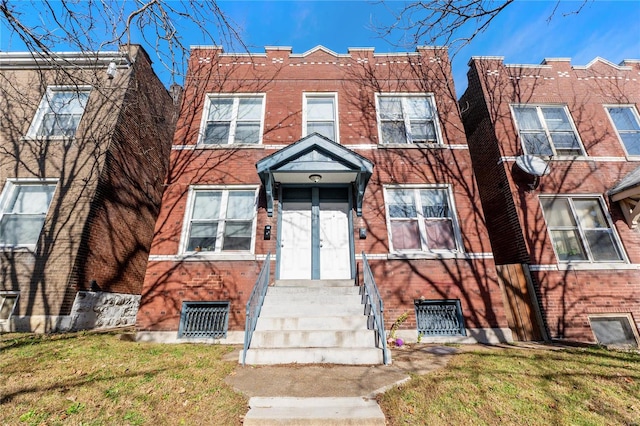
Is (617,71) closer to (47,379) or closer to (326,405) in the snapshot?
(326,405)

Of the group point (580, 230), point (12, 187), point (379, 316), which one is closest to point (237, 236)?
point (379, 316)

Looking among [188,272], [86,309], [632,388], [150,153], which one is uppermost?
[150,153]

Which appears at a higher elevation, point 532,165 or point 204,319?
point 532,165

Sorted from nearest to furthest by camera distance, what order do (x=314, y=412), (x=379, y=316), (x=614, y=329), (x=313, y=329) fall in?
(x=314, y=412) → (x=313, y=329) → (x=379, y=316) → (x=614, y=329)

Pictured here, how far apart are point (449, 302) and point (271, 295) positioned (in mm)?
4667

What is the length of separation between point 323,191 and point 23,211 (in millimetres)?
8943

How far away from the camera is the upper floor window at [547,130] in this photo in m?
9.16

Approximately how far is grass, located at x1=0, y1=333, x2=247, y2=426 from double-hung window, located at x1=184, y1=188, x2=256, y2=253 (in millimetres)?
2987

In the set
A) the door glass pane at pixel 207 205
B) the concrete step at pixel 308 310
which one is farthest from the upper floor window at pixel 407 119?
the door glass pane at pixel 207 205

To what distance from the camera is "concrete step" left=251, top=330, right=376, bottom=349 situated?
202 inches

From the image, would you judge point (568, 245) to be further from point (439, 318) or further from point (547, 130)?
point (439, 318)

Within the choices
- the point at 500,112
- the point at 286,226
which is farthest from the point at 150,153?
the point at 500,112

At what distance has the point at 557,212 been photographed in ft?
27.5

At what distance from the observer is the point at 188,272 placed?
290 inches
